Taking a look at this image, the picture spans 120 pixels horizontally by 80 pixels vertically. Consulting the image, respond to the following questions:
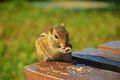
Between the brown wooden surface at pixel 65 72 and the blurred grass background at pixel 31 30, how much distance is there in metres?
1.43

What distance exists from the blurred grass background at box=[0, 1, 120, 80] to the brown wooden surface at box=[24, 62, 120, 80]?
1.43m

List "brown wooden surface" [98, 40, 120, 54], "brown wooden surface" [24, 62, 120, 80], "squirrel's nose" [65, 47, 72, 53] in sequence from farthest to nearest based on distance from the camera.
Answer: "brown wooden surface" [98, 40, 120, 54] → "squirrel's nose" [65, 47, 72, 53] → "brown wooden surface" [24, 62, 120, 80]

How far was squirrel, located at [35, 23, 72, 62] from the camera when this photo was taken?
2553 mm

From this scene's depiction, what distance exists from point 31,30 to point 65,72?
13.5 ft

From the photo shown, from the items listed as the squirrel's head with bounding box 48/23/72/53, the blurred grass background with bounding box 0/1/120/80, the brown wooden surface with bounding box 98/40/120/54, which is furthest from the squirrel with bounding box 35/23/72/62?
the blurred grass background with bounding box 0/1/120/80

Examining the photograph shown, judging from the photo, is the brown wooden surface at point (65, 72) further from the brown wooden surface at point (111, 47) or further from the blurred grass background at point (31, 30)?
the blurred grass background at point (31, 30)

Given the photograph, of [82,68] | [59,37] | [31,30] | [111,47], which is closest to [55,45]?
[59,37]

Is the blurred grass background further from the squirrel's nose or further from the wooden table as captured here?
the squirrel's nose

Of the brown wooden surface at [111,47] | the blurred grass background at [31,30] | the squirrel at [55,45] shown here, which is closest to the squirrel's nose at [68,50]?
the squirrel at [55,45]

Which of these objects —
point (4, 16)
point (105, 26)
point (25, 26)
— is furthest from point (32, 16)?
point (105, 26)

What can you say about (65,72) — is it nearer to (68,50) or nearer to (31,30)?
(68,50)

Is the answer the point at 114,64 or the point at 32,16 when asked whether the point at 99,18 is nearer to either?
the point at 32,16

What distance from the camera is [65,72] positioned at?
91.4 inches

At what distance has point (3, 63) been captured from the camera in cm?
423
